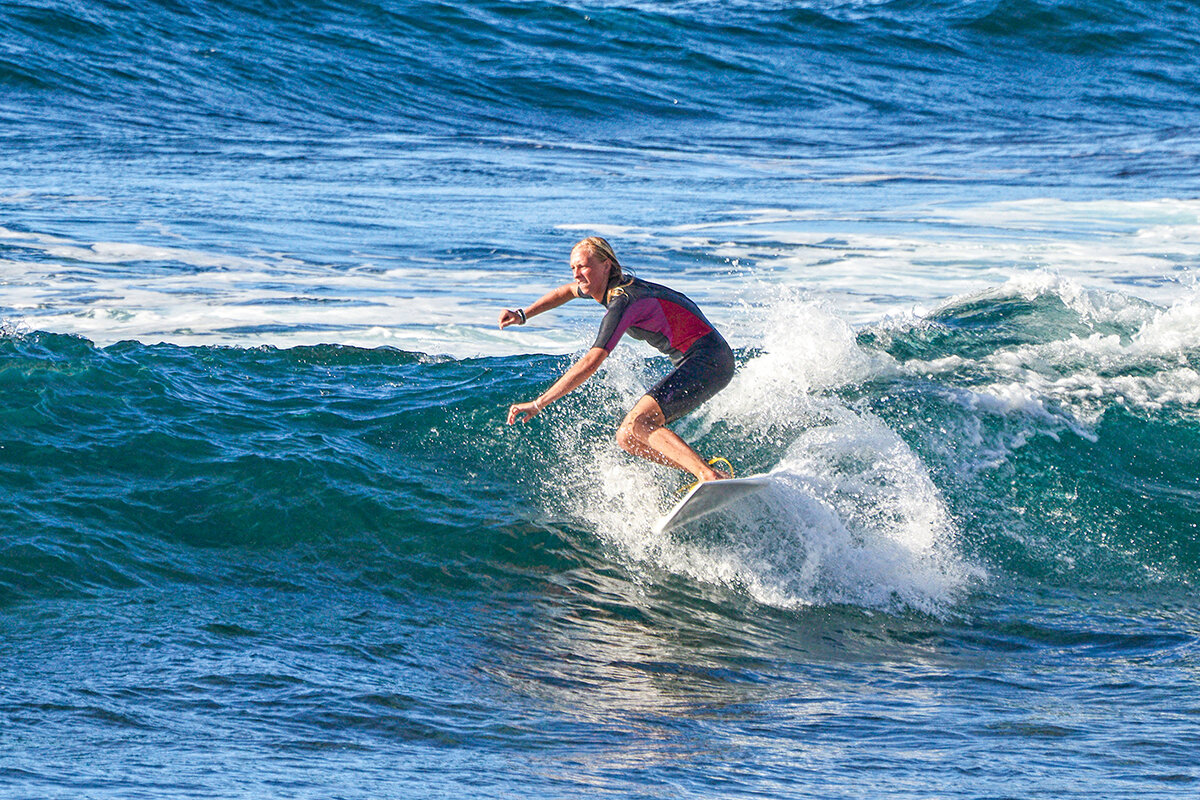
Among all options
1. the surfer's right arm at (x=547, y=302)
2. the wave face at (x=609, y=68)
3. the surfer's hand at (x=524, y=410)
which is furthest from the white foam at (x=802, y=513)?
the wave face at (x=609, y=68)

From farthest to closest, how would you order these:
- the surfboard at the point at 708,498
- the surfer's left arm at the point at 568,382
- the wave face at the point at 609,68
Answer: the wave face at the point at 609,68
the surfboard at the point at 708,498
the surfer's left arm at the point at 568,382

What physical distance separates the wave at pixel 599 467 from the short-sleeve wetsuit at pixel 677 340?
75 centimetres

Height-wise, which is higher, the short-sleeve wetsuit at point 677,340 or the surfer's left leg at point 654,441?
the short-sleeve wetsuit at point 677,340

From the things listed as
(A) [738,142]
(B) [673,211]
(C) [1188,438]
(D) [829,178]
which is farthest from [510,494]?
(A) [738,142]

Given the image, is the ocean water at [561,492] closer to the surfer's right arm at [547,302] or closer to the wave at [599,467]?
the wave at [599,467]

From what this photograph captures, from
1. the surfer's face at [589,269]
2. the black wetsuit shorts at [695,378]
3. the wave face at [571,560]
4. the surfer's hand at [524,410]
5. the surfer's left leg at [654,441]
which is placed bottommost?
the wave face at [571,560]

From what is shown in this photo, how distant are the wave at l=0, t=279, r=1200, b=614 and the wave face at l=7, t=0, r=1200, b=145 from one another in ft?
45.6

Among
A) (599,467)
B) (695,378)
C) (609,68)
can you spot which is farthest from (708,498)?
(609,68)

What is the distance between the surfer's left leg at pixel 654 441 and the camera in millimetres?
7270

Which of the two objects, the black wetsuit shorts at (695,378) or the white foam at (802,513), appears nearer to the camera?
the white foam at (802,513)

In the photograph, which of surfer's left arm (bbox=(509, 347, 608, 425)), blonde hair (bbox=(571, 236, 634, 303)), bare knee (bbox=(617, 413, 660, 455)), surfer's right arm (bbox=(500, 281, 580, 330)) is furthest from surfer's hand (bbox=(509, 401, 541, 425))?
blonde hair (bbox=(571, 236, 634, 303))

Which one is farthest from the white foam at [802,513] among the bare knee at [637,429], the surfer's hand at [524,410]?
the surfer's hand at [524,410]

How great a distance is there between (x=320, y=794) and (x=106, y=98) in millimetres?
21435

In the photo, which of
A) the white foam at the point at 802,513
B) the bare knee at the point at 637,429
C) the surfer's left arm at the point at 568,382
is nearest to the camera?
the surfer's left arm at the point at 568,382
